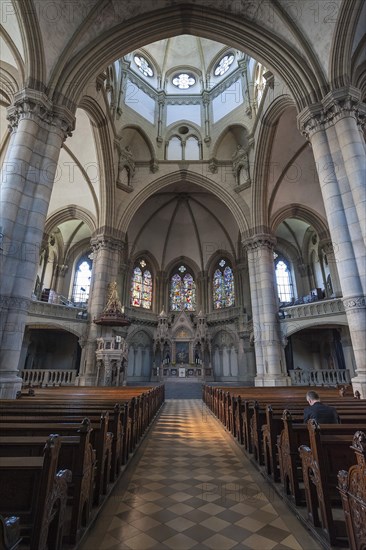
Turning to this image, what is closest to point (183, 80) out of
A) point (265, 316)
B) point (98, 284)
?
point (98, 284)

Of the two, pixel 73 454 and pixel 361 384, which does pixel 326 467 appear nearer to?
pixel 73 454

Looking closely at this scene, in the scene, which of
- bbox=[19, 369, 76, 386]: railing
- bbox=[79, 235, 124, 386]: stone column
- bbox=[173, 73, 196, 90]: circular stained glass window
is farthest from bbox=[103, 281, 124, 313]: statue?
bbox=[173, 73, 196, 90]: circular stained glass window

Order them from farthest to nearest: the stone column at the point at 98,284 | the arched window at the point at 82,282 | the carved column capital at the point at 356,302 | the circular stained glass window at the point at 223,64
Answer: the arched window at the point at 82,282, the circular stained glass window at the point at 223,64, the stone column at the point at 98,284, the carved column capital at the point at 356,302

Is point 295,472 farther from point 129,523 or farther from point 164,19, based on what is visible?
point 164,19

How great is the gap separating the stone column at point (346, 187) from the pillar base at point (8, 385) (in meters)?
7.94

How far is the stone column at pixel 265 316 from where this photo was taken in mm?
13859

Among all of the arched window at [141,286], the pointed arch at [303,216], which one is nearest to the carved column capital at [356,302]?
the pointed arch at [303,216]

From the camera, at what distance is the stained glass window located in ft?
73.0

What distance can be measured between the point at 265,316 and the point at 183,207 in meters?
12.9

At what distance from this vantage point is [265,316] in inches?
580

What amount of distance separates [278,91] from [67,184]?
12130 millimetres

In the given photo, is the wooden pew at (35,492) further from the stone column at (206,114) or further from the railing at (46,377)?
the stone column at (206,114)

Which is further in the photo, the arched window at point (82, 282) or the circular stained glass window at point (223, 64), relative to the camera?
the arched window at point (82, 282)

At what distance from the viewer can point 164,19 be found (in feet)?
37.4
